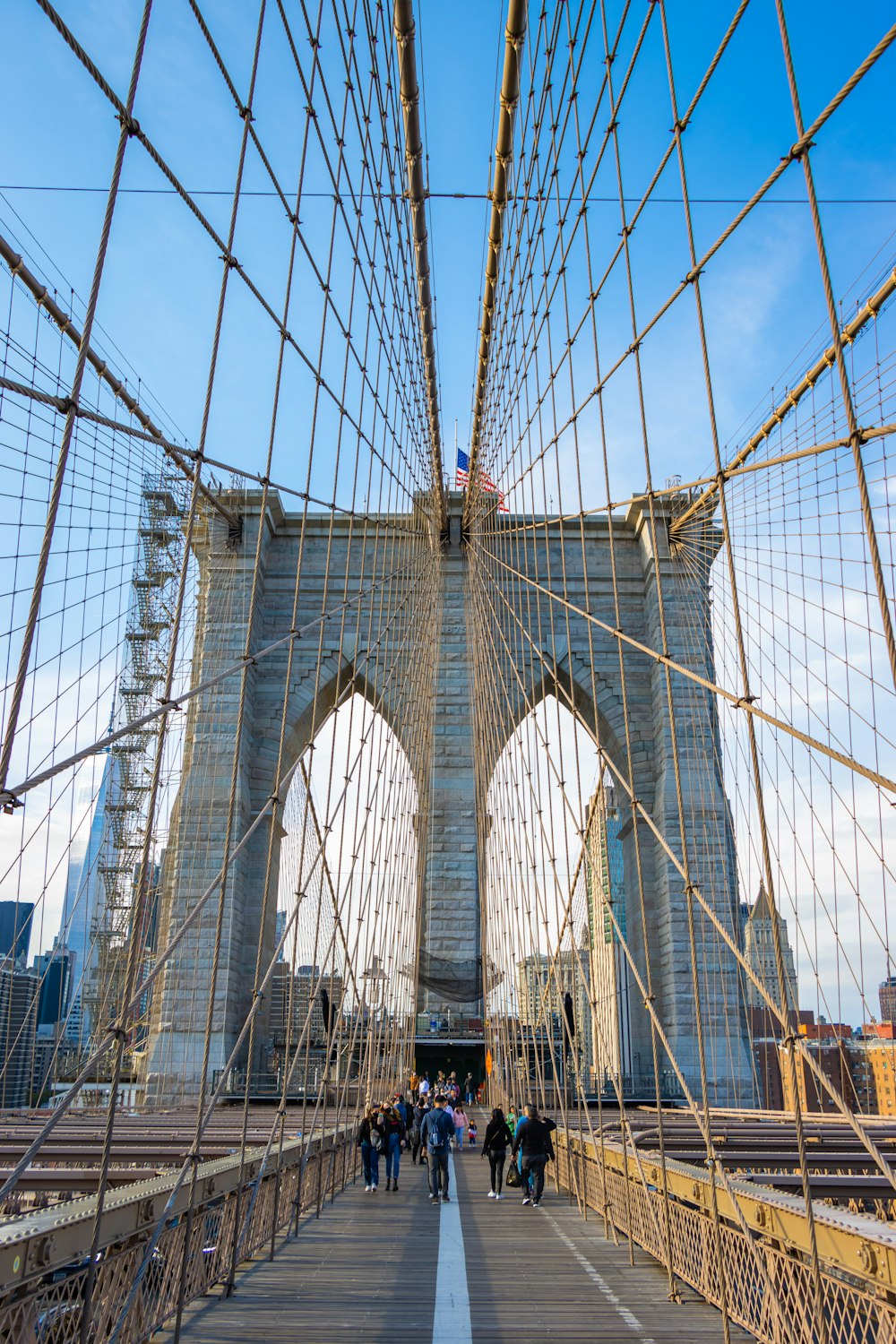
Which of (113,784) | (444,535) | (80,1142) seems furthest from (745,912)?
(80,1142)

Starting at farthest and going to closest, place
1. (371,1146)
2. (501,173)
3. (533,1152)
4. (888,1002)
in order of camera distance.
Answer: (888,1002)
(501,173)
(371,1146)
(533,1152)

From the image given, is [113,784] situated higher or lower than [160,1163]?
higher

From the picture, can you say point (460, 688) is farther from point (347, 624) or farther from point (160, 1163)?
point (160, 1163)

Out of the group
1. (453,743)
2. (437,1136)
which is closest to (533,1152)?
(437,1136)

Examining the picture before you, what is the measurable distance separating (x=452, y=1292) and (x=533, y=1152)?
13.1 feet

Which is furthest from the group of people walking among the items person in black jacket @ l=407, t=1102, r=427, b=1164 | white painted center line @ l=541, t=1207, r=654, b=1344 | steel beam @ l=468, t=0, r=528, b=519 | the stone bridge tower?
steel beam @ l=468, t=0, r=528, b=519

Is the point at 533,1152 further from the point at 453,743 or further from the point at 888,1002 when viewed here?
the point at 453,743

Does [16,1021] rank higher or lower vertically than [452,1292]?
higher

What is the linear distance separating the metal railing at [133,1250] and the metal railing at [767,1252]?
2188 millimetres

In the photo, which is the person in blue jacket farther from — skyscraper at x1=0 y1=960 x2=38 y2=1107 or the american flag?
the american flag

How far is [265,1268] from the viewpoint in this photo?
5641mm

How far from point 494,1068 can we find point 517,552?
35.4ft

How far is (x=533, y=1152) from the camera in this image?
9031mm

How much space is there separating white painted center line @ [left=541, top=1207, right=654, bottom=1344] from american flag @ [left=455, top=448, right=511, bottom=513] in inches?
632
